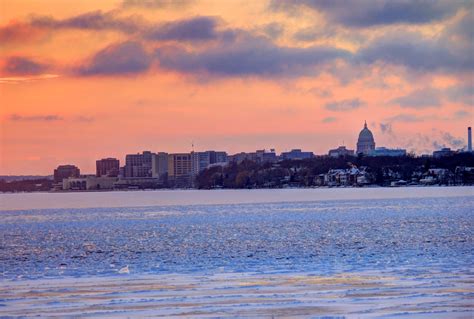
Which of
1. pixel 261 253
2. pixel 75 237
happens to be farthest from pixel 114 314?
pixel 75 237

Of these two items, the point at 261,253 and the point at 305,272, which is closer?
the point at 305,272

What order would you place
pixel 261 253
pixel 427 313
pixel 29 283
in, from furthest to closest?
pixel 261 253
pixel 29 283
pixel 427 313

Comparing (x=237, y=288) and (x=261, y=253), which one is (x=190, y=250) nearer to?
(x=261, y=253)

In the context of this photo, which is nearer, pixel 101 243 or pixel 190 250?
pixel 190 250

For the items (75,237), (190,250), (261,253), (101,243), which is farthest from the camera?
(75,237)

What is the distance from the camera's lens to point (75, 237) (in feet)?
166

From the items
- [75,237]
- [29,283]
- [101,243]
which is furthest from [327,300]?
[75,237]

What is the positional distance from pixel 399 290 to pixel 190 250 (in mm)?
16961

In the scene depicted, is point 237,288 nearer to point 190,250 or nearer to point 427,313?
point 427,313

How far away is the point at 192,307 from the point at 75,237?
32891mm

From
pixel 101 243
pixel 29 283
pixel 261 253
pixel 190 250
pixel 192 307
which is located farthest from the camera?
pixel 101 243

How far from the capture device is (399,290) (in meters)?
20.7

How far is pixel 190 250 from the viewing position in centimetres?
3675

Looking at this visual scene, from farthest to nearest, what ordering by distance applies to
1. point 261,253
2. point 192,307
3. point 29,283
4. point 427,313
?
point 261,253 < point 29,283 < point 192,307 < point 427,313
